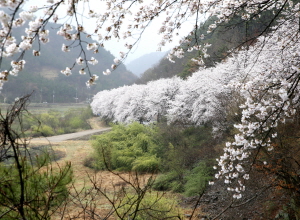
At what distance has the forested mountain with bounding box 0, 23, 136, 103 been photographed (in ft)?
225

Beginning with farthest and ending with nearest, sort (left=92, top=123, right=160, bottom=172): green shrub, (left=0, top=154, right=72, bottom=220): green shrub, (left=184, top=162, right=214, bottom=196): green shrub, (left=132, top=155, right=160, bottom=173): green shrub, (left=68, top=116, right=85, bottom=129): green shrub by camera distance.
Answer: (left=68, top=116, right=85, bottom=129): green shrub
(left=92, top=123, right=160, bottom=172): green shrub
(left=132, top=155, right=160, bottom=173): green shrub
(left=184, top=162, right=214, bottom=196): green shrub
(left=0, top=154, right=72, bottom=220): green shrub

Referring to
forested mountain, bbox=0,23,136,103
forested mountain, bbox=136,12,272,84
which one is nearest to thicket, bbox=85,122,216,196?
forested mountain, bbox=136,12,272,84

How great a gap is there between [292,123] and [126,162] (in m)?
8.26

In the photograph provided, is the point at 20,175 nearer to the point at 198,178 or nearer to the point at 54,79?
the point at 198,178

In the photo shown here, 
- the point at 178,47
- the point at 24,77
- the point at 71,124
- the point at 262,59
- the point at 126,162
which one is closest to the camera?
the point at 178,47

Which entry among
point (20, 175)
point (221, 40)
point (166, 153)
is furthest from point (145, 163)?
point (221, 40)

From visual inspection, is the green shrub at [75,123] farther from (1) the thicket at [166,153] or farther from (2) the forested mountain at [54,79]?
(2) the forested mountain at [54,79]

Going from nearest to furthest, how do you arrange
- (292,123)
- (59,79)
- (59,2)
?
(59,2) → (292,123) → (59,79)

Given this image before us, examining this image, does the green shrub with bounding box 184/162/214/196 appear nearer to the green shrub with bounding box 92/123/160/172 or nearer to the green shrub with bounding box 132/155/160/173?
the green shrub with bounding box 132/155/160/173

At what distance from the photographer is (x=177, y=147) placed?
11.1 meters

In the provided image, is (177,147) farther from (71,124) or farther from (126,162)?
(71,124)

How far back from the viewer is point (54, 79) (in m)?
88.9

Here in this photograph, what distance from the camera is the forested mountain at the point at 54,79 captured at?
68.7 m

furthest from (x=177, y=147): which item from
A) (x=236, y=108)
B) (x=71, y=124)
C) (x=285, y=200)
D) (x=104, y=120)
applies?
(x=104, y=120)
